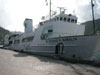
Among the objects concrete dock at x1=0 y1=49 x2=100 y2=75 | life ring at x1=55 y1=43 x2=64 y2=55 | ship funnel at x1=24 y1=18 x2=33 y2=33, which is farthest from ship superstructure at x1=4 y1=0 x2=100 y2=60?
ship funnel at x1=24 y1=18 x2=33 y2=33

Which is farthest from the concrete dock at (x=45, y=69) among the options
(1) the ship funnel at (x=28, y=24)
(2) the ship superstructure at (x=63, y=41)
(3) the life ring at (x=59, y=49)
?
(1) the ship funnel at (x=28, y=24)

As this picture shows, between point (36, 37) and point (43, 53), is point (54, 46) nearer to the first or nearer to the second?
point (43, 53)

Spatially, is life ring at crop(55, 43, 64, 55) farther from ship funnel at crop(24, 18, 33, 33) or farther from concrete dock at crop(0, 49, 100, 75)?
ship funnel at crop(24, 18, 33, 33)

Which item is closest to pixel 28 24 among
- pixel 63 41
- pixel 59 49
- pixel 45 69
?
pixel 59 49

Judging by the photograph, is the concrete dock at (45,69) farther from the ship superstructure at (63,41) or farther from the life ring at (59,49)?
the life ring at (59,49)

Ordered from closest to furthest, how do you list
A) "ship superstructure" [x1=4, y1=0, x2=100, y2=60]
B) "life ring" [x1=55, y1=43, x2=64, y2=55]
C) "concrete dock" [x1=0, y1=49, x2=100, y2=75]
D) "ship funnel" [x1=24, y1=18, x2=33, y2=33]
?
"concrete dock" [x1=0, y1=49, x2=100, y2=75]
"ship superstructure" [x1=4, y1=0, x2=100, y2=60]
"life ring" [x1=55, y1=43, x2=64, y2=55]
"ship funnel" [x1=24, y1=18, x2=33, y2=33]

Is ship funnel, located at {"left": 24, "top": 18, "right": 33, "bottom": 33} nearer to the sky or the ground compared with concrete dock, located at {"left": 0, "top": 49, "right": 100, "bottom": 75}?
nearer to the sky

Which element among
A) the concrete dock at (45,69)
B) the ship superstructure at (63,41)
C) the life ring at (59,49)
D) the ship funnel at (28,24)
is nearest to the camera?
the concrete dock at (45,69)

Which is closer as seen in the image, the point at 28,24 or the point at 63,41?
the point at 63,41

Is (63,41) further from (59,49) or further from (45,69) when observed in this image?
(45,69)

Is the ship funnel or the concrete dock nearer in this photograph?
the concrete dock

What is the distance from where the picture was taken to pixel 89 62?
10.5 metres

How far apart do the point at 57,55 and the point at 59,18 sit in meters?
4.87

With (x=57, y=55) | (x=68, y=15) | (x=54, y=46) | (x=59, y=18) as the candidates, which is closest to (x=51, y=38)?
(x=54, y=46)
